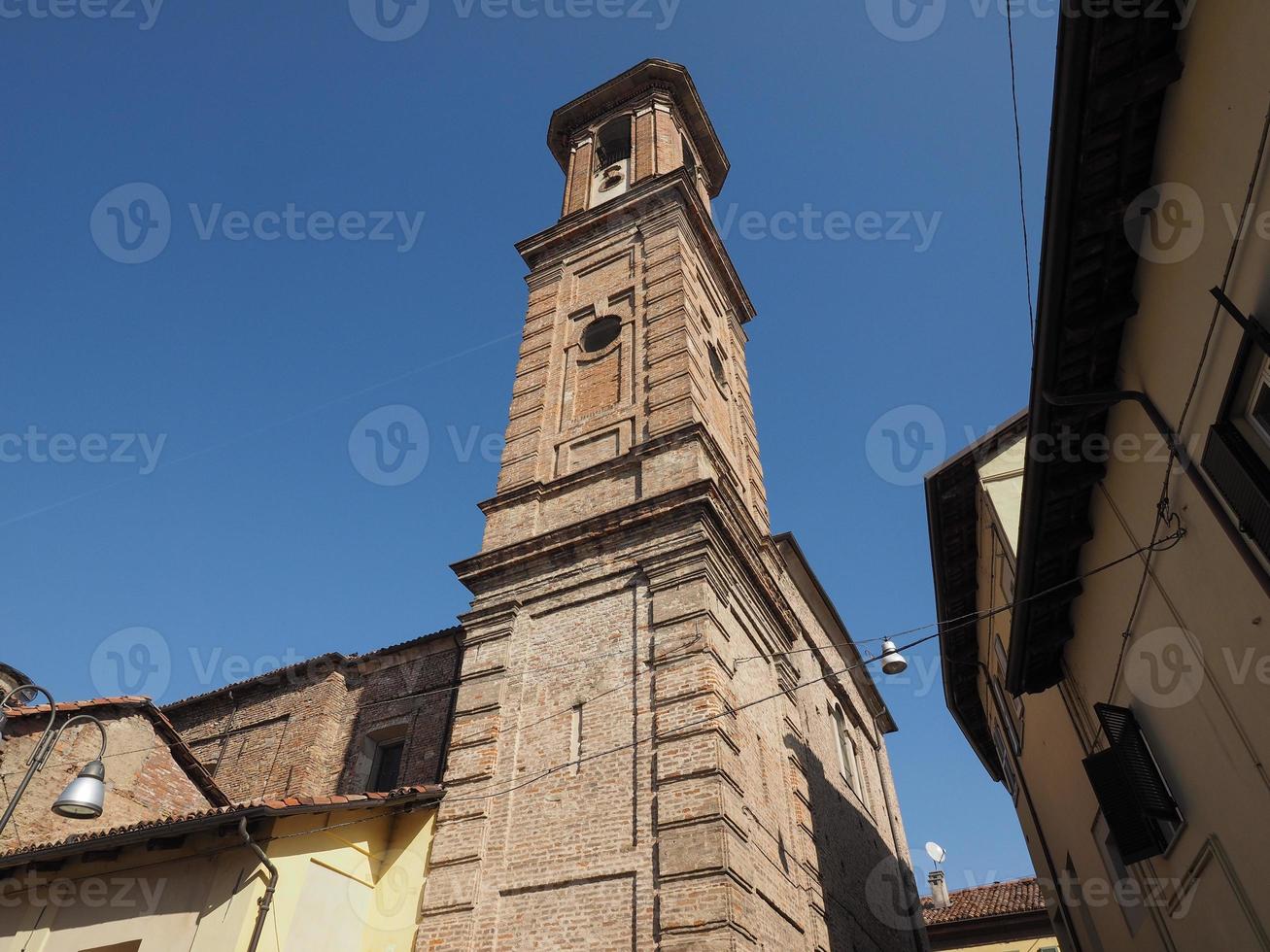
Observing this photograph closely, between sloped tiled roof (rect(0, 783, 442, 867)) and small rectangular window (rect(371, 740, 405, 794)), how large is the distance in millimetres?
3307

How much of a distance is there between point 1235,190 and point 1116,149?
1140 millimetres

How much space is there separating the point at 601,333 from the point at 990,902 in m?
17.8

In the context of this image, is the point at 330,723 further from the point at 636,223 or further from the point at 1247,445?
the point at 1247,445

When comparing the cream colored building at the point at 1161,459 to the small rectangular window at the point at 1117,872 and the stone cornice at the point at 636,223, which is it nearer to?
the small rectangular window at the point at 1117,872

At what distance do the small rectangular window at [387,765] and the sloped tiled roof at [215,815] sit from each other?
3307 mm

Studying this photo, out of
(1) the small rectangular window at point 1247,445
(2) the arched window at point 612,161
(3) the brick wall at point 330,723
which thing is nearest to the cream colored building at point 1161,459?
(1) the small rectangular window at point 1247,445

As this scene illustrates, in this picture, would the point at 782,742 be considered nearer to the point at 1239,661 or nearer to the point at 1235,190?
the point at 1239,661

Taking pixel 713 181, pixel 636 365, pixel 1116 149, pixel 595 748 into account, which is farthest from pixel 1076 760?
pixel 713 181

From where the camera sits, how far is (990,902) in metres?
21.7

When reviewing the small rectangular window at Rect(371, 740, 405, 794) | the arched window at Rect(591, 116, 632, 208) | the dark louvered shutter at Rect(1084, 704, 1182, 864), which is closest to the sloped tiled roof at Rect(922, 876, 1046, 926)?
the small rectangular window at Rect(371, 740, 405, 794)

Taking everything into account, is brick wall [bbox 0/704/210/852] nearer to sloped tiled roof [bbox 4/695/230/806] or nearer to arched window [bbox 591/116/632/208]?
sloped tiled roof [bbox 4/695/230/806]

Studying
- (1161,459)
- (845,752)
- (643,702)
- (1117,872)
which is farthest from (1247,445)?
(845,752)

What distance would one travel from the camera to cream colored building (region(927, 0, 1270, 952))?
5004 mm

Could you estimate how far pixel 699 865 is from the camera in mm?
8680
